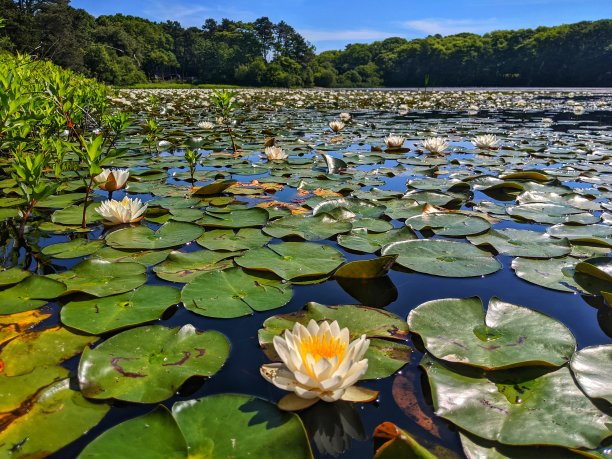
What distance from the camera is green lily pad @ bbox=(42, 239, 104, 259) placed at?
1.74m

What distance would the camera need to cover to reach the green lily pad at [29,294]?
4.23ft

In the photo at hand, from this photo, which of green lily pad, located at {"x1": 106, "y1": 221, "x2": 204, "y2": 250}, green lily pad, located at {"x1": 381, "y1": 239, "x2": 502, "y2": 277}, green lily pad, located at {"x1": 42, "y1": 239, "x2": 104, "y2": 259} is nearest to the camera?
green lily pad, located at {"x1": 381, "y1": 239, "x2": 502, "y2": 277}

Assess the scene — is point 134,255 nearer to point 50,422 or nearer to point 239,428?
point 50,422

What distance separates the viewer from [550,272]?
5.30 ft

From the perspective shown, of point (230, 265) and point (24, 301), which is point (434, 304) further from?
point (24, 301)

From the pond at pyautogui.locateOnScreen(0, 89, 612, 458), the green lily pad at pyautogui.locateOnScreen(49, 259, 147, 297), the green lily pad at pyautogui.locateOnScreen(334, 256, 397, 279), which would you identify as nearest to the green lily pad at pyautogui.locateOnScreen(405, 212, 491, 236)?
the pond at pyautogui.locateOnScreen(0, 89, 612, 458)

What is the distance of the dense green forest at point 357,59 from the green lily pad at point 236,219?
80.9 feet

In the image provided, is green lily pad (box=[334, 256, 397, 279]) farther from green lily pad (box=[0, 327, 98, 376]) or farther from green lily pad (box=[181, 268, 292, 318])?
green lily pad (box=[0, 327, 98, 376])

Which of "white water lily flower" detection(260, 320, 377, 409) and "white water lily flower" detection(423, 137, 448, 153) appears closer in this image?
"white water lily flower" detection(260, 320, 377, 409)

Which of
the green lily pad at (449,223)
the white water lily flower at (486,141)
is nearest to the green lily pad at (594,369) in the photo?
the green lily pad at (449,223)

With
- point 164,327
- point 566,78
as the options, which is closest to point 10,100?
point 164,327

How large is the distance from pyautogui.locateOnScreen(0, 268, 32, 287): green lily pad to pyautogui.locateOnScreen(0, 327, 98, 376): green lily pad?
0.39 meters

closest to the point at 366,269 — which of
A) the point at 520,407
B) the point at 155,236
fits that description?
the point at 520,407

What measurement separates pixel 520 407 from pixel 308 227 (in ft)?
4.47
